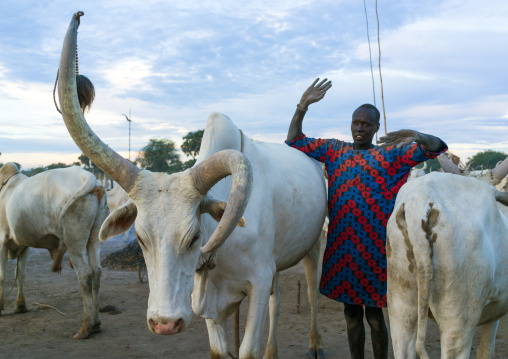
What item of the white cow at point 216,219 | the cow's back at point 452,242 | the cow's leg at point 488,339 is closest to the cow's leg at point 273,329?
the white cow at point 216,219

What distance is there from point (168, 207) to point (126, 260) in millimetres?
8202

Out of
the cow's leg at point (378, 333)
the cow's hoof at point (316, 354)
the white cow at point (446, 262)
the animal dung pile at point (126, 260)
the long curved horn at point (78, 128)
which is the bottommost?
the animal dung pile at point (126, 260)

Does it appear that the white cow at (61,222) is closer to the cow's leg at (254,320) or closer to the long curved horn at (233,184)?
the cow's leg at (254,320)

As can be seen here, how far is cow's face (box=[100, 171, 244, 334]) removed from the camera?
2393 millimetres

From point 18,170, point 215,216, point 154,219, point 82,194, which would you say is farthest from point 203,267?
point 18,170

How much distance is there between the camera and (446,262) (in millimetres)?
2633

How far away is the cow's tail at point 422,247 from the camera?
8.47 feet

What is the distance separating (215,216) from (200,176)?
31cm

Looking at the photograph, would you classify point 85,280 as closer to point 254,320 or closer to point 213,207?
point 254,320

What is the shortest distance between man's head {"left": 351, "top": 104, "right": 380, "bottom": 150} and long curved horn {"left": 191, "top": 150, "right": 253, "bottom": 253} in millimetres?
1714

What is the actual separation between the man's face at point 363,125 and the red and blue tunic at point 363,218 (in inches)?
5.5

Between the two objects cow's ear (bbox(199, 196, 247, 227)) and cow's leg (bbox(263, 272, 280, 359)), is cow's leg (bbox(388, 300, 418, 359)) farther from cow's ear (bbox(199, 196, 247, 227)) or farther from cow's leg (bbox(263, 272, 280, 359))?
cow's leg (bbox(263, 272, 280, 359))

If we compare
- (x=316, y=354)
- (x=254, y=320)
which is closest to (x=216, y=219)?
(x=254, y=320)

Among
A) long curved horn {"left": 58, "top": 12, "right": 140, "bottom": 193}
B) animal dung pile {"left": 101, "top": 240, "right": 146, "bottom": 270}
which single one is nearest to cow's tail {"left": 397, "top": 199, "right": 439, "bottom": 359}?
long curved horn {"left": 58, "top": 12, "right": 140, "bottom": 193}
